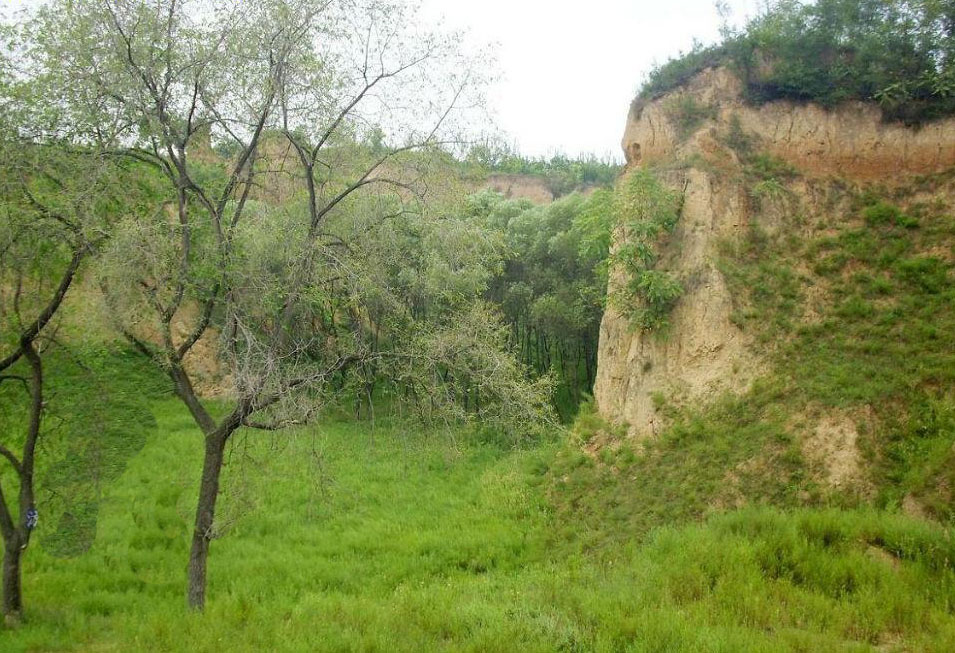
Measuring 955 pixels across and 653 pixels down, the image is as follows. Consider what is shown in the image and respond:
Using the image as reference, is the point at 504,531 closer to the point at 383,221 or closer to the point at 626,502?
the point at 626,502

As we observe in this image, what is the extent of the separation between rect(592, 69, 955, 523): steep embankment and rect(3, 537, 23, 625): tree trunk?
9.20 metres

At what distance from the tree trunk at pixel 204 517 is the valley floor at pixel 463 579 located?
23 centimetres

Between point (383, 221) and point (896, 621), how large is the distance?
753 centimetres

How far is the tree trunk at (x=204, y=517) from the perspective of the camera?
824cm

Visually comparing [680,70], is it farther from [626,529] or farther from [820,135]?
[626,529]

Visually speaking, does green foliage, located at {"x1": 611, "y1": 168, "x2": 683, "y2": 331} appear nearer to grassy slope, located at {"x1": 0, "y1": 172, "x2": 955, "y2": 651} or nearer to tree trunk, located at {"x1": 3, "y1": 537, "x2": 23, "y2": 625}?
grassy slope, located at {"x1": 0, "y1": 172, "x2": 955, "y2": 651}

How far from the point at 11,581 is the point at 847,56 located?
60.5ft

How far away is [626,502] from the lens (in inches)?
459

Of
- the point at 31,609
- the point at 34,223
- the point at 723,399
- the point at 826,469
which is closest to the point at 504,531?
the point at 723,399

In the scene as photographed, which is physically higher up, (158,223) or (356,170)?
(356,170)

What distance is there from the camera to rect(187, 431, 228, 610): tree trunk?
8242mm

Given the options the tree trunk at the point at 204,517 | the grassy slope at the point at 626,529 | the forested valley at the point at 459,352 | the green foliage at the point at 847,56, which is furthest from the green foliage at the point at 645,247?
the tree trunk at the point at 204,517

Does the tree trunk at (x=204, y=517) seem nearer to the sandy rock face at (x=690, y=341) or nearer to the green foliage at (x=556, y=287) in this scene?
A: the sandy rock face at (x=690, y=341)

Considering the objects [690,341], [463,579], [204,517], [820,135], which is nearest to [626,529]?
[463,579]
